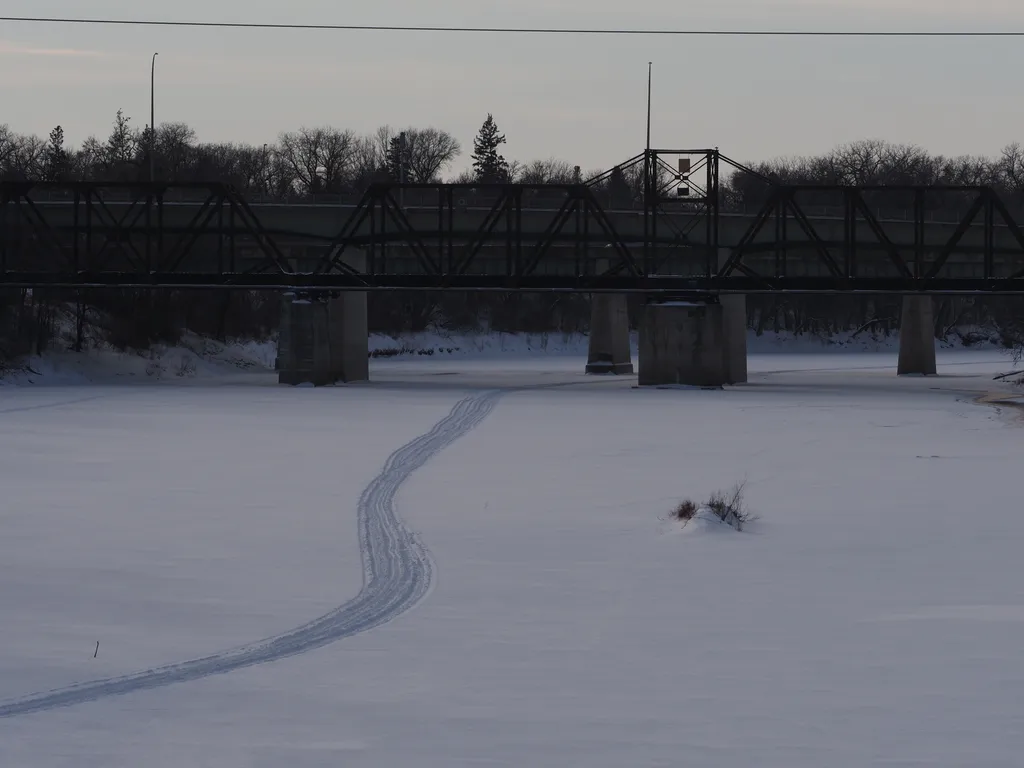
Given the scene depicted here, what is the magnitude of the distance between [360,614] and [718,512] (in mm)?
7974

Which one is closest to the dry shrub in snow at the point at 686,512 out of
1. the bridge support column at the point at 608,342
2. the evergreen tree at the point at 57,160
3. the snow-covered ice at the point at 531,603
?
the snow-covered ice at the point at 531,603

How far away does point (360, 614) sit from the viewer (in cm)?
1633

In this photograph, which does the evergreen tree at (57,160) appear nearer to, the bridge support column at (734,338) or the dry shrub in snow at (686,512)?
the bridge support column at (734,338)

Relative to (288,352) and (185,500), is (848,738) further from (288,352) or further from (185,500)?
(288,352)

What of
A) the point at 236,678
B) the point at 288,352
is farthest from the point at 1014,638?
the point at 288,352

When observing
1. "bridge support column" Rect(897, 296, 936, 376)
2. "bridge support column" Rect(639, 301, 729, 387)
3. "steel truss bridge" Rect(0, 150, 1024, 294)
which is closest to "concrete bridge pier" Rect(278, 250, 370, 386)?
"steel truss bridge" Rect(0, 150, 1024, 294)

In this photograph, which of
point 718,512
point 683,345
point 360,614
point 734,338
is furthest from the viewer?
point 734,338

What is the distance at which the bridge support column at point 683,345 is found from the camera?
6788 cm

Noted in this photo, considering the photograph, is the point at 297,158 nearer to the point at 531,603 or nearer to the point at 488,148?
the point at 488,148

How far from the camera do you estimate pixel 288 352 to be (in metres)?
69.8

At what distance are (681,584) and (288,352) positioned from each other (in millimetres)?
52893

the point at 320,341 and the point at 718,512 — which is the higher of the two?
the point at 320,341

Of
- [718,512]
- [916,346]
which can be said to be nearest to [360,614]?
[718,512]

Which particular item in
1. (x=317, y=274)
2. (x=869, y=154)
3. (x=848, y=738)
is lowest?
(x=848, y=738)
